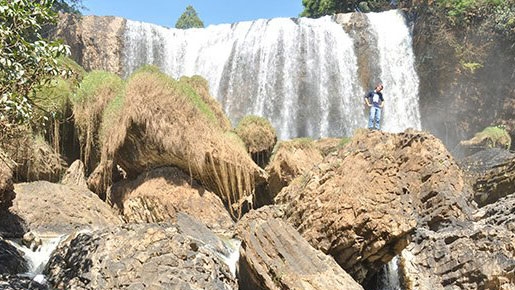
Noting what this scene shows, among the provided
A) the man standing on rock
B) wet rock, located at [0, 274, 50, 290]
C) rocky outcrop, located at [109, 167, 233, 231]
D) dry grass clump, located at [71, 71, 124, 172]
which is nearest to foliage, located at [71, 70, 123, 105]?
dry grass clump, located at [71, 71, 124, 172]

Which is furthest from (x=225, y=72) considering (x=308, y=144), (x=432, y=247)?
(x=432, y=247)

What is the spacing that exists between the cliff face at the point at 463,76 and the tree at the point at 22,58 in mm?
23153

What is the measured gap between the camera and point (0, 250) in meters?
7.78

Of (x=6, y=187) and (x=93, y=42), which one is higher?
(x=93, y=42)

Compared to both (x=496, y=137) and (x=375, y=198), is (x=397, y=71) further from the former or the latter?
(x=375, y=198)

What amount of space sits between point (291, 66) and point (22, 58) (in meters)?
21.7

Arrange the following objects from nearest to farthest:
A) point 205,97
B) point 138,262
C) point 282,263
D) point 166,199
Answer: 1. point 138,262
2. point 282,263
3. point 166,199
4. point 205,97

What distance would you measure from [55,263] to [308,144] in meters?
9.67

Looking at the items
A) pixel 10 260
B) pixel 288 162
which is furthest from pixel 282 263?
pixel 288 162

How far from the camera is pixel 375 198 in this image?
820cm

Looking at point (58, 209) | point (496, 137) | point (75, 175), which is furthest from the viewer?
point (496, 137)

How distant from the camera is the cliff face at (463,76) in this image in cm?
2647

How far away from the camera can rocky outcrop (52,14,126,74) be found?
2831cm

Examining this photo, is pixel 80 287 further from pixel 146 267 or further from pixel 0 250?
pixel 0 250
